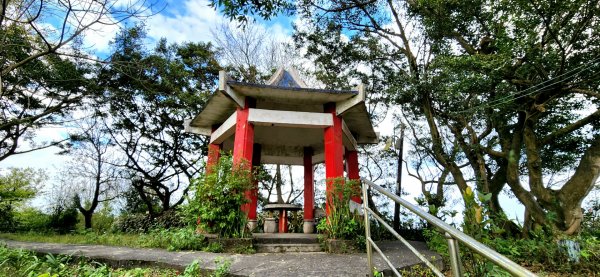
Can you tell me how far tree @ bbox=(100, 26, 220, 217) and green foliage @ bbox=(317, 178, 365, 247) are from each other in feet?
27.8

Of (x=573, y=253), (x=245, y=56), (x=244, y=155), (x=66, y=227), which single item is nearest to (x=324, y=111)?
(x=244, y=155)

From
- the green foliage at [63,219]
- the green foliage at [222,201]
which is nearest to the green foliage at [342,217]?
the green foliage at [222,201]

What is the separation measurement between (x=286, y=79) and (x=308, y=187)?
9.99 feet

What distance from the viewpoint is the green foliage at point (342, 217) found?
5102 millimetres

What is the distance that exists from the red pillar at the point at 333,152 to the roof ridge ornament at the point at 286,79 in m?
1.51

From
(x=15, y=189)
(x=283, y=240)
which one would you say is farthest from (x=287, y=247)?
(x=15, y=189)

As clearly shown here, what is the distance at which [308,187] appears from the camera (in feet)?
29.0

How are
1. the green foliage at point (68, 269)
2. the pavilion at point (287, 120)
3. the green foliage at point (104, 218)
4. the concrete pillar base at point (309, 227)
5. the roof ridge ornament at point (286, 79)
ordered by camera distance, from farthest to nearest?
1. the green foliage at point (104, 218)
2. the concrete pillar base at point (309, 227)
3. the roof ridge ornament at point (286, 79)
4. the pavilion at point (287, 120)
5. the green foliage at point (68, 269)

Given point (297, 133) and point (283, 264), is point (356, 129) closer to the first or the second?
point (297, 133)

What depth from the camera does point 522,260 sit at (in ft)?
17.3

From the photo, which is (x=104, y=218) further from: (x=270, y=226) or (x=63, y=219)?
(x=270, y=226)

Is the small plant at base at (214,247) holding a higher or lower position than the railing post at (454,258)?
lower

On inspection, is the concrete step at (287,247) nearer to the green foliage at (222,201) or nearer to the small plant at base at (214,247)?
the green foliage at (222,201)

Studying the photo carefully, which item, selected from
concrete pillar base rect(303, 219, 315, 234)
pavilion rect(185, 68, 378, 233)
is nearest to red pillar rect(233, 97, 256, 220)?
pavilion rect(185, 68, 378, 233)
